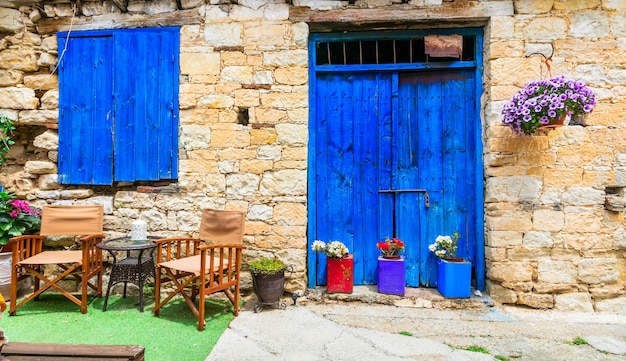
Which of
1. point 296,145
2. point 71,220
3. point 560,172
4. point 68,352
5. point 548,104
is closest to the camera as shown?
point 68,352

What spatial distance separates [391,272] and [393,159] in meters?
1.17

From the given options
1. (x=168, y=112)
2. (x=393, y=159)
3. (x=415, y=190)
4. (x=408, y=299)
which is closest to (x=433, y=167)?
(x=415, y=190)

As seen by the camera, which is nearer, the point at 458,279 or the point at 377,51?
the point at 458,279

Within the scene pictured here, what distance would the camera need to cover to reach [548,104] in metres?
3.15

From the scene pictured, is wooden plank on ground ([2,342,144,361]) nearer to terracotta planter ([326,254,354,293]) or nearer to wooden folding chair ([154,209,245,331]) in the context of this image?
wooden folding chair ([154,209,245,331])

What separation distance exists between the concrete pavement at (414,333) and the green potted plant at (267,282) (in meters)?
0.11

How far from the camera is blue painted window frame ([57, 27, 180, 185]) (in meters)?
3.86

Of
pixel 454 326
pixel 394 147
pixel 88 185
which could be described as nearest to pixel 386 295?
pixel 454 326

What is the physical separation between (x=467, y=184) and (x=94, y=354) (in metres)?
3.48

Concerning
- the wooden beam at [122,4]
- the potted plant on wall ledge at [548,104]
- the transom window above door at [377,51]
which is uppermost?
the wooden beam at [122,4]

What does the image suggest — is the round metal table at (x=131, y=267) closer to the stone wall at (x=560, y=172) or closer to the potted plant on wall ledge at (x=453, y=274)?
the potted plant on wall ledge at (x=453, y=274)

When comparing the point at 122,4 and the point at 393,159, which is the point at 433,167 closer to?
the point at 393,159

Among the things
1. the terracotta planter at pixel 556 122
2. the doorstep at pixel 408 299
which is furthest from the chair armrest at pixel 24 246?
the terracotta planter at pixel 556 122

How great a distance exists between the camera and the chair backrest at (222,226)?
3.47 metres
